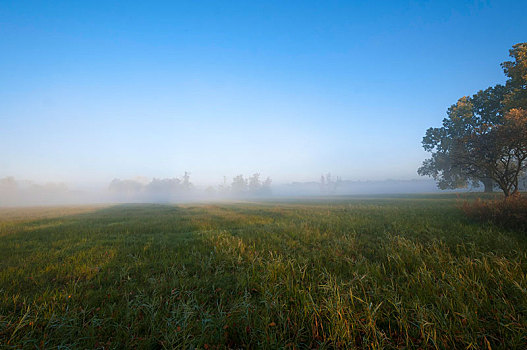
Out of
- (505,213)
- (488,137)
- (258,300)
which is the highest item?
(488,137)

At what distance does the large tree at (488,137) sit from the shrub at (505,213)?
261 inches

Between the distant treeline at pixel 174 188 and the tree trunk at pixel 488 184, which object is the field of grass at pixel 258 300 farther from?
the distant treeline at pixel 174 188

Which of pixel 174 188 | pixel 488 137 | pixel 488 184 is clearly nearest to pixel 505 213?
pixel 488 137

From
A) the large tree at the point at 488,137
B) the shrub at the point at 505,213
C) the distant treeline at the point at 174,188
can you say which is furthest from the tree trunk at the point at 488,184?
the distant treeline at the point at 174,188

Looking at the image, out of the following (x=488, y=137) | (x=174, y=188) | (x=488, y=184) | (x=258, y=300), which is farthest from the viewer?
(x=174, y=188)

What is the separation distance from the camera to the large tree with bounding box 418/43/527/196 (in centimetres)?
1306

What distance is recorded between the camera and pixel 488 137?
1360cm

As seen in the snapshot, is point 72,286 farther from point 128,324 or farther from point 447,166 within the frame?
point 447,166

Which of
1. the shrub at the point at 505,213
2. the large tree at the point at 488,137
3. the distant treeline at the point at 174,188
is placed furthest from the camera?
the distant treeline at the point at 174,188

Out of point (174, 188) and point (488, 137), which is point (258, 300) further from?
point (174, 188)

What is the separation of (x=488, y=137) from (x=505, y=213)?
9.89 m

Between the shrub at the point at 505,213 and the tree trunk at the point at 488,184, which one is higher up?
the tree trunk at the point at 488,184

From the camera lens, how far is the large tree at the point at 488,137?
1306 cm

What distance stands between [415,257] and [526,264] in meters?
1.77
